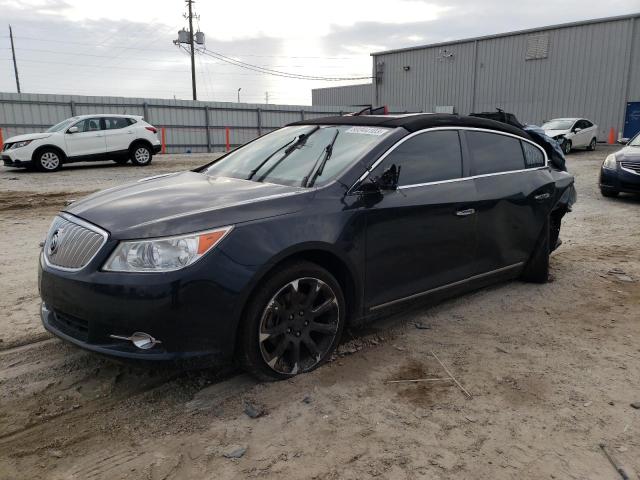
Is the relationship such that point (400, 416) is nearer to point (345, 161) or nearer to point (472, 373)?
point (472, 373)

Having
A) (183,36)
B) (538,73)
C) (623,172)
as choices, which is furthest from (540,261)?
(183,36)

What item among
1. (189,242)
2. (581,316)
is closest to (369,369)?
(189,242)

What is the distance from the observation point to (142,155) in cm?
1700

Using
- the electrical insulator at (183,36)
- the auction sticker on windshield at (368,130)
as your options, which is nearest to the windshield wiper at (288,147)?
the auction sticker on windshield at (368,130)

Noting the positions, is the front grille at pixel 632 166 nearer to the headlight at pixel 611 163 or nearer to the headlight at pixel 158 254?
the headlight at pixel 611 163

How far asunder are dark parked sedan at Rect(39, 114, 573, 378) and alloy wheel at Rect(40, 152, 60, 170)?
487 inches

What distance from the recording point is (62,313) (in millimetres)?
2998

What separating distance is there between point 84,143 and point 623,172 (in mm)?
13941

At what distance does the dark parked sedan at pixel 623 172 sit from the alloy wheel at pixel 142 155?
13073mm

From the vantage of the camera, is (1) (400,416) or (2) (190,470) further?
(1) (400,416)

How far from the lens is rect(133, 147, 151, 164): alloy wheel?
16828 mm

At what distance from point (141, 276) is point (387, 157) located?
1.86 meters

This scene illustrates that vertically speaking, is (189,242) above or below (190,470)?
above

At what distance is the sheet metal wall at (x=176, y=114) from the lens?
22.0 metres
